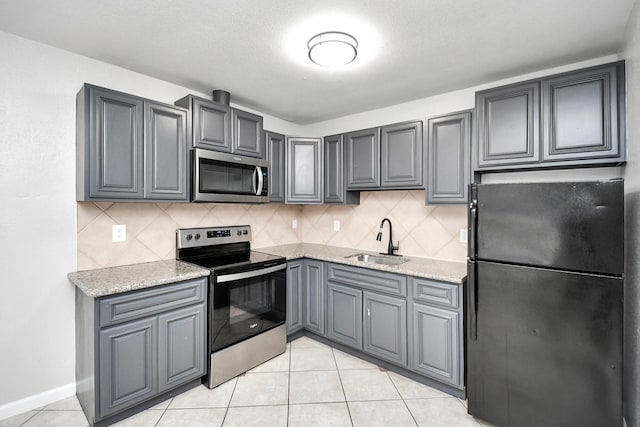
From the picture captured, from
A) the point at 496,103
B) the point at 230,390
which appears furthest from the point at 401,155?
the point at 230,390

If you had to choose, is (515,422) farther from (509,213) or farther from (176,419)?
(176,419)

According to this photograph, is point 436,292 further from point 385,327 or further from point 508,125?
point 508,125

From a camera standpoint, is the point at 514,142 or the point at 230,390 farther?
the point at 230,390

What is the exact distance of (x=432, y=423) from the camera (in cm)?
190

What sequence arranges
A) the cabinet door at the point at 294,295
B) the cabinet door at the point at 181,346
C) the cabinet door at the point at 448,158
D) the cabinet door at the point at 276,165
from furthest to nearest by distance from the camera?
1. the cabinet door at the point at 276,165
2. the cabinet door at the point at 294,295
3. the cabinet door at the point at 448,158
4. the cabinet door at the point at 181,346

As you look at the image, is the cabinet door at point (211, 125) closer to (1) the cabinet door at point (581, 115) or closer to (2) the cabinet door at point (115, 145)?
(2) the cabinet door at point (115, 145)

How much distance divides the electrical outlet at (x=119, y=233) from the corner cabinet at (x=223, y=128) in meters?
0.83

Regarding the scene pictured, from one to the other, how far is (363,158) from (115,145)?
6.63 feet

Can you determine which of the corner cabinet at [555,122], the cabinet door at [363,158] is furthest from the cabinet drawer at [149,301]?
the corner cabinet at [555,122]

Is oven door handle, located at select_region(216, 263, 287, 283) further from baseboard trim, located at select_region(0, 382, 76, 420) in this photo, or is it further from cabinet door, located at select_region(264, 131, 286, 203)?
baseboard trim, located at select_region(0, 382, 76, 420)

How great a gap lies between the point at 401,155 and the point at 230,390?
2.34m

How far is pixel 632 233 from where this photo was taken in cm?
161

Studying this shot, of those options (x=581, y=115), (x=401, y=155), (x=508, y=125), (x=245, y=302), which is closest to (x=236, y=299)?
(x=245, y=302)

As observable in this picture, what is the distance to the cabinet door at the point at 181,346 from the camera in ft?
6.61
